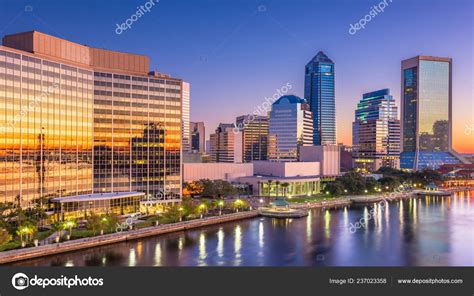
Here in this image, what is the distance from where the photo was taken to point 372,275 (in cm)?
2120

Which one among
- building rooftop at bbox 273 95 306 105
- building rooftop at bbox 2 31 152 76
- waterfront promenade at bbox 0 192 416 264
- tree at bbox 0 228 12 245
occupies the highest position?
building rooftop at bbox 273 95 306 105

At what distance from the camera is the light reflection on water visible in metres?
39.5

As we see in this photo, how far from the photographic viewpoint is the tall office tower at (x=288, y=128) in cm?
16388

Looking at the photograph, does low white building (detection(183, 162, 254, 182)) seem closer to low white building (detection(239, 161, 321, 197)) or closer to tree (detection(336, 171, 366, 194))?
low white building (detection(239, 161, 321, 197))

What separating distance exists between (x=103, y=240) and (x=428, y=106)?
6771 inches

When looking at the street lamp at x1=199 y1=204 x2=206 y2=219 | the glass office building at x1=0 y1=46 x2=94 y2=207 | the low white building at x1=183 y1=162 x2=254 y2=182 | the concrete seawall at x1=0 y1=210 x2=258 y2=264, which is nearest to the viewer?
the concrete seawall at x1=0 y1=210 x2=258 y2=264

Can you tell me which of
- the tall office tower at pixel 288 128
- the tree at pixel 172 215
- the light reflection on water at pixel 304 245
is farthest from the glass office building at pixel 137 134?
the tall office tower at pixel 288 128

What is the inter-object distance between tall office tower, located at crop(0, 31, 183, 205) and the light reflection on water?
50.5ft

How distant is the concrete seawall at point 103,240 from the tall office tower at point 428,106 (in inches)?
5567

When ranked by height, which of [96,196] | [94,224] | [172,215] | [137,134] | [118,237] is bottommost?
[118,237]

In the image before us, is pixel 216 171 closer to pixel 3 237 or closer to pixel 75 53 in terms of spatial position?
pixel 75 53

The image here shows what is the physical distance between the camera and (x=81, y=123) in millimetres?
59625

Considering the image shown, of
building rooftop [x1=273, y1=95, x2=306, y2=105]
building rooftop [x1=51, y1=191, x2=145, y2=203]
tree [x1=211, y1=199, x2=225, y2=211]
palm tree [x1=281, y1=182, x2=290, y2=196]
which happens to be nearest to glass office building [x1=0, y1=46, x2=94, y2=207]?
building rooftop [x1=51, y1=191, x2=145, y2=203]

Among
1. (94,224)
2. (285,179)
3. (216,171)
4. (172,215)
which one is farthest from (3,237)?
(285,179)
